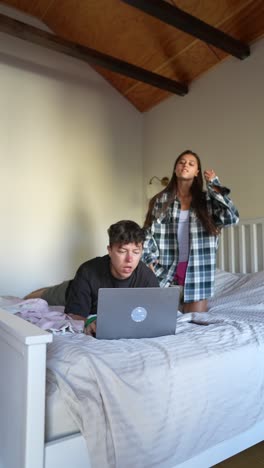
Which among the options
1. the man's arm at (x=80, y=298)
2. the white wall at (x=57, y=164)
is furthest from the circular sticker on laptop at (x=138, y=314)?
the white wall at (x=57, y=164)

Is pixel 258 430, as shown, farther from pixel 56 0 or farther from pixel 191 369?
pixel 56 0

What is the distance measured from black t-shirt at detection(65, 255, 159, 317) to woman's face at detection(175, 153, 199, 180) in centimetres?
61

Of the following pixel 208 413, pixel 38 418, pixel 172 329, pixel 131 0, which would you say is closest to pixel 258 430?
pixel 208 413

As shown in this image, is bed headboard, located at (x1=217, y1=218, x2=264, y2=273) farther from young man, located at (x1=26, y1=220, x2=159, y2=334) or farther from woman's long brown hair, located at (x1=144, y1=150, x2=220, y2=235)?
young man, located at (x1=26, y1=220, x2=159, y2=334)

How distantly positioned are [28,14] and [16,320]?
287 cm

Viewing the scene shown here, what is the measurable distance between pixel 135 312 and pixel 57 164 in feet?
6.99

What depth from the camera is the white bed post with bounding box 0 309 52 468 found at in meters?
0.67

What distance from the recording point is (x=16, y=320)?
876mm

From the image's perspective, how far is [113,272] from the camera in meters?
1.36

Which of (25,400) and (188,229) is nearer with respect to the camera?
(25,400)

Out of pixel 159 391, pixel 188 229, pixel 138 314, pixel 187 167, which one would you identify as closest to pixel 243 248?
pixel 188 229

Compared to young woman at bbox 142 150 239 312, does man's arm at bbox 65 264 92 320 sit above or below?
below

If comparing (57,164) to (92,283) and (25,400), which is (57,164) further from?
(25,400)

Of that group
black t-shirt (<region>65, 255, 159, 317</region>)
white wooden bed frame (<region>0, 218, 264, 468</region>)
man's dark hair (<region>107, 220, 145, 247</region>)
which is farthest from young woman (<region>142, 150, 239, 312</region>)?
white wooden bed frame (<region>0, 218, 264, 468</region>)
